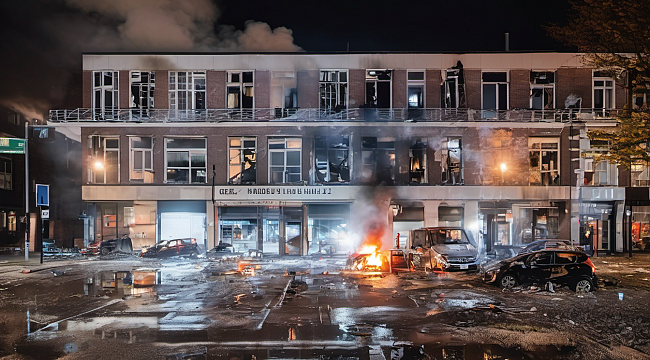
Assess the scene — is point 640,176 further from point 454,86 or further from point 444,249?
point 444,249

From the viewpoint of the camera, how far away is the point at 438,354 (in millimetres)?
8617

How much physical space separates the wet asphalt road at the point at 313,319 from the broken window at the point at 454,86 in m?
14.3

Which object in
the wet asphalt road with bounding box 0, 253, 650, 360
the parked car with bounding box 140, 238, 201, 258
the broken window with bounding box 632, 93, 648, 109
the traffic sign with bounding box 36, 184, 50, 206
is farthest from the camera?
the broken window with bounding box 632, 93, 648, 109

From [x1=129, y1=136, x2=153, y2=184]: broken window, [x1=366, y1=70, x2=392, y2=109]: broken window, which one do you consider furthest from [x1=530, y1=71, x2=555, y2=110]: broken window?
[x1=129, y1=136, x2=153, y2=184]: broken window

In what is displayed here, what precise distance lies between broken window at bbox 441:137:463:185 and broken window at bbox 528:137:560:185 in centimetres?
460

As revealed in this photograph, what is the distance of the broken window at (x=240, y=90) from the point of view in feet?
96.8

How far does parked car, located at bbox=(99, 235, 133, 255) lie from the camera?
28094 millimetres

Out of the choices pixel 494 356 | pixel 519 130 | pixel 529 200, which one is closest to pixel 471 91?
pixel 519 130

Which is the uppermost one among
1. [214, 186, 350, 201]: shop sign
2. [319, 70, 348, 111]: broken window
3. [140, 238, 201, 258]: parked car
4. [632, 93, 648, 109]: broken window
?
[319, 70, 348, 111]: broken window

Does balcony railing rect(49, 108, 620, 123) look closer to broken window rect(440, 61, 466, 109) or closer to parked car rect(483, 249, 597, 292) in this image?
broken window rect(440, 61, 466, 109)

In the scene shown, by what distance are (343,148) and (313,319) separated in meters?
19.0

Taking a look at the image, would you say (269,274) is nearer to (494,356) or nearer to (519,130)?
(494,356)

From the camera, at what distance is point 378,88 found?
96.9ft

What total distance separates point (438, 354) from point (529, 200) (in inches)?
924
